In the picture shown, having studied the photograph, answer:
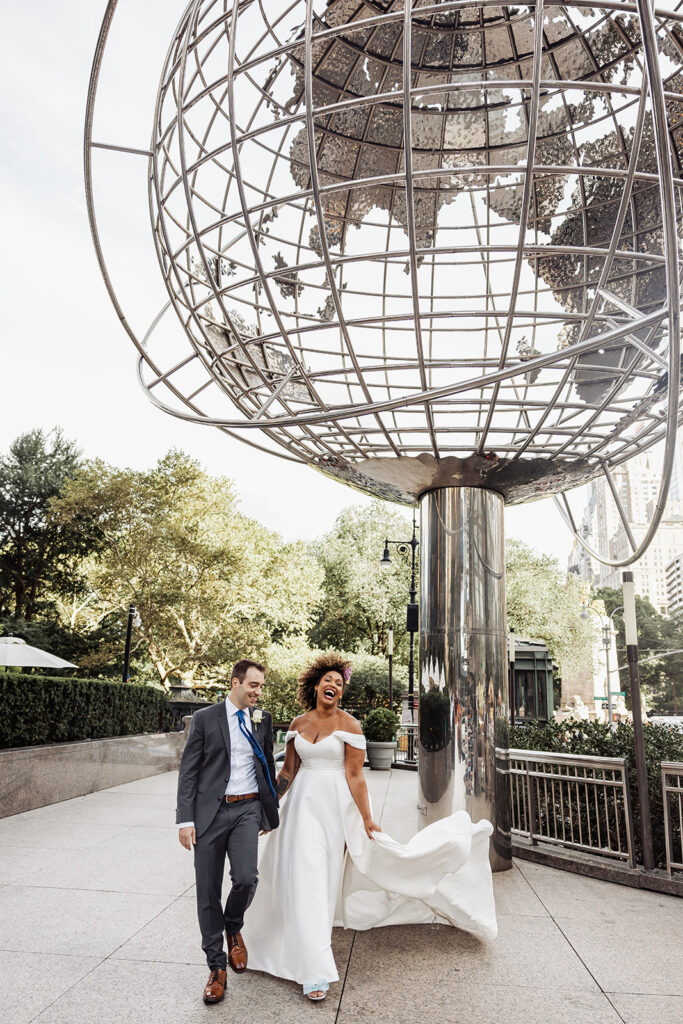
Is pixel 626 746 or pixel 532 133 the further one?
pixel 626 746

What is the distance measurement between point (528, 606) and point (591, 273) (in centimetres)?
2556

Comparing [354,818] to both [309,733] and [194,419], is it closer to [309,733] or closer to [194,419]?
[309,733]

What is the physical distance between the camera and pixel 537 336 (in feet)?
22.7

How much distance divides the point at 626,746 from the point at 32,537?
27109 millimetres

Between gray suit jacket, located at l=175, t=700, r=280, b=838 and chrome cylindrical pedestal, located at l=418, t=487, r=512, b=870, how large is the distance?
2223mm

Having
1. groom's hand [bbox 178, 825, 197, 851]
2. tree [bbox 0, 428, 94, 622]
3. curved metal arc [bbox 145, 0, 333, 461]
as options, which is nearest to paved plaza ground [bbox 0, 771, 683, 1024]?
groom's hand [bbox 178, 825, 197, 851]

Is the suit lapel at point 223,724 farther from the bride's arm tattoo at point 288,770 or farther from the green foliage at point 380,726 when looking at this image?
the green foliage at point 380,726

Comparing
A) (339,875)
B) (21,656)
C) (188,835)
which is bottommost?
(339,875)

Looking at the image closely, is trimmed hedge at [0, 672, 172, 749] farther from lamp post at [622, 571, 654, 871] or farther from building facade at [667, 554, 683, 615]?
building facade at [667, 554, 683, 615]

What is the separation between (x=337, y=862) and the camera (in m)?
4.11

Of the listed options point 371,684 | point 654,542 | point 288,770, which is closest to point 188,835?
point 288,770

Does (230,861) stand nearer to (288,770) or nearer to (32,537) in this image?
(288,770)

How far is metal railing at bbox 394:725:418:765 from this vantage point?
54.0 feet

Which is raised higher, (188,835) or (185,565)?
(185,565)
